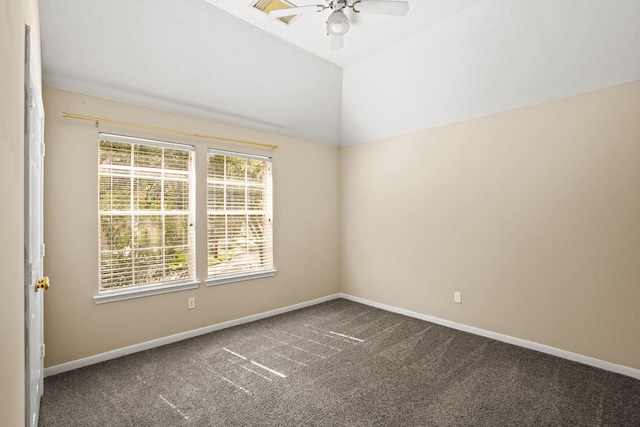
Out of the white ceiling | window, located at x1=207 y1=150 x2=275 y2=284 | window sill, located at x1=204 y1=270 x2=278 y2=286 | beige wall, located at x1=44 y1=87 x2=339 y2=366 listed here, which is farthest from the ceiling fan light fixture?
window sill, located at x1=204 y1=270 x2=278 y2=286

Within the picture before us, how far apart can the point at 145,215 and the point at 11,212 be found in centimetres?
240

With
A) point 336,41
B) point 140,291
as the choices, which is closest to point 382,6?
point 336,41

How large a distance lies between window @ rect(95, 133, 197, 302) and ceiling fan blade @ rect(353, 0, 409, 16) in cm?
221

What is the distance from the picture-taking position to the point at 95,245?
295cm

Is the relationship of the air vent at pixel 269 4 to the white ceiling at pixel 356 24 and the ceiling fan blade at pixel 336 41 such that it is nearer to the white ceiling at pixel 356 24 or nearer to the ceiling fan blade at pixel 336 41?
the white ceiling at pixel 356 24

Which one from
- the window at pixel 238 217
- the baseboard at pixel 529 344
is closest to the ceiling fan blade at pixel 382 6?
the window at pixel 238 217

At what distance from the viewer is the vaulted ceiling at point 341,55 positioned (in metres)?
2.54

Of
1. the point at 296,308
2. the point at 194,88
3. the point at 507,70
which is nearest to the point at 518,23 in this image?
the point at 507,70

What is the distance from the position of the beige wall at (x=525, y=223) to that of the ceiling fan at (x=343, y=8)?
178cm

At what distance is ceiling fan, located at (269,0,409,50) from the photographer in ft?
7.73

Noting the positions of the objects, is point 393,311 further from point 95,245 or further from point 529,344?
point 95,245

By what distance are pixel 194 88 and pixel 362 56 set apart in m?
1.87

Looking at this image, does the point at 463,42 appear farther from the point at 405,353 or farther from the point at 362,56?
the point at 405,353

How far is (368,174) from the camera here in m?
4.72
